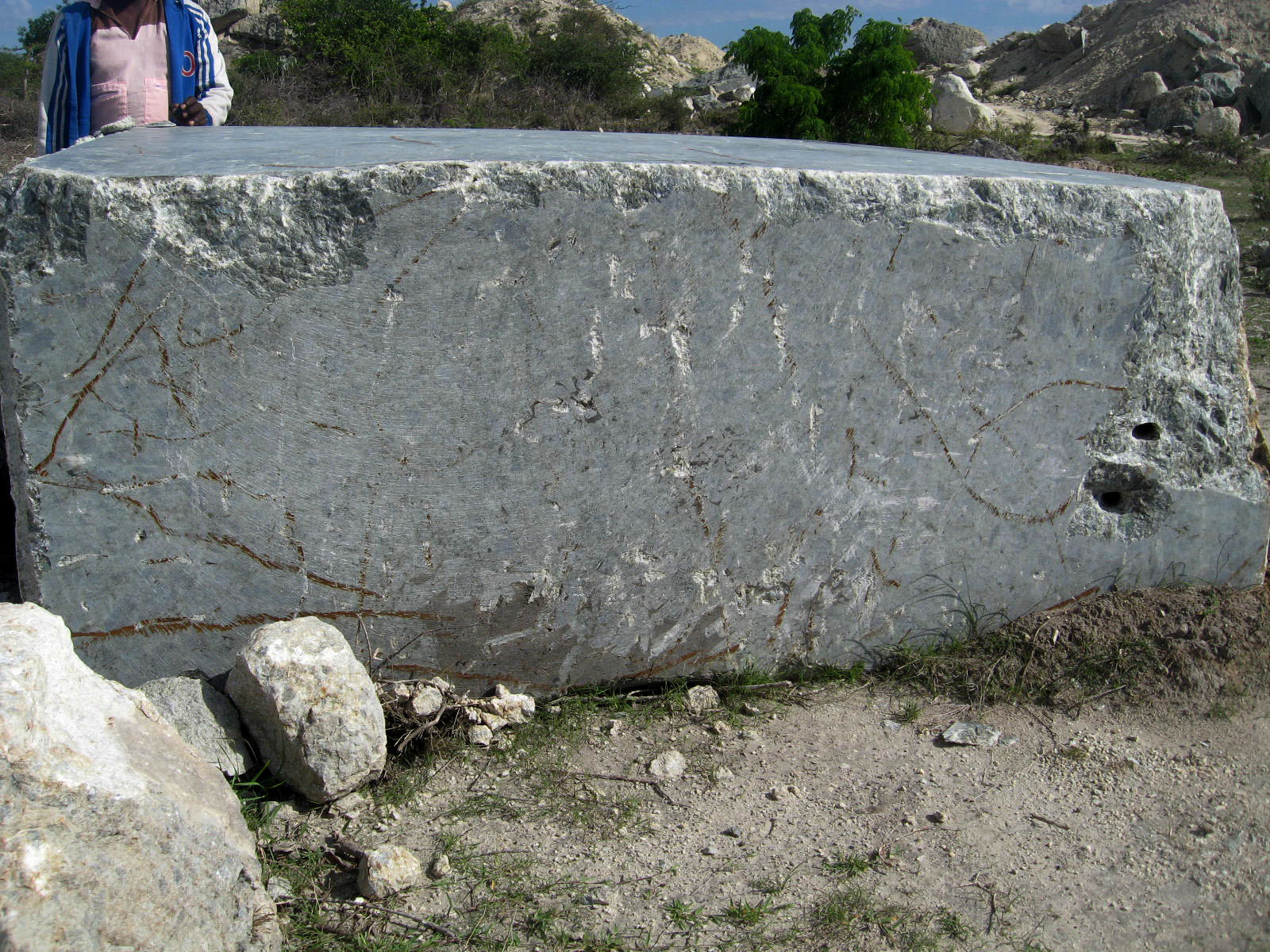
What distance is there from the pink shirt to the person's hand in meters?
0.05

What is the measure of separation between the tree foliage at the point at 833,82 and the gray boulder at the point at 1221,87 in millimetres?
7004

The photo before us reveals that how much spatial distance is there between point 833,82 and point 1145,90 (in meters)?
8.08

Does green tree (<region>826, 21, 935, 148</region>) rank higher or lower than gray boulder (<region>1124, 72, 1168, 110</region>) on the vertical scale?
lower

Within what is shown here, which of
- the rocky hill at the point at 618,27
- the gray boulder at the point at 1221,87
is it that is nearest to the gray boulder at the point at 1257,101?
the gray boulder at the point at 1221,87

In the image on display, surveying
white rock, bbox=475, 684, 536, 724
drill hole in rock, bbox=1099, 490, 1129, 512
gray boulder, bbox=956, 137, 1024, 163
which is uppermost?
gray boulder, bbox=956, 137, 1024, 163

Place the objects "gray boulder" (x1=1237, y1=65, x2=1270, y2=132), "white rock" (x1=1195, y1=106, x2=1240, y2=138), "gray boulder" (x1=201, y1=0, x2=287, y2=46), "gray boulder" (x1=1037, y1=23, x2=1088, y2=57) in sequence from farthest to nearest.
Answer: "gray boulder" (x1=1037, y1=23, x2=1088, y2=57) < "gray boulder" (x1=201, y1=0, x2=287, y2=46) < "gray boulder" (x1=1237, y1=65, x2=1270, y2=132) < "white rock" (x1=1195, y1=106, x2=1240, y2=138)

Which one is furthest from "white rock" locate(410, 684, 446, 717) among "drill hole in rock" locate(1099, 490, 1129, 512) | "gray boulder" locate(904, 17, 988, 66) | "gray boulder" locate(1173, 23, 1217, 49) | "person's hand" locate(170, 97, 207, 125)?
"gray boulder" locate(904, 17, 988, 66)

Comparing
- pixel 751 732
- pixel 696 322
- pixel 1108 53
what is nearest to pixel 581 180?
pixel 696 322

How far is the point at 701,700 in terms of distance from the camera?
229 centimetres

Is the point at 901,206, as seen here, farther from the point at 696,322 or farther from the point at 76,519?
the point at 76,519

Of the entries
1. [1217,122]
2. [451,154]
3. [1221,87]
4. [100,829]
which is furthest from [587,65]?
[100,829]

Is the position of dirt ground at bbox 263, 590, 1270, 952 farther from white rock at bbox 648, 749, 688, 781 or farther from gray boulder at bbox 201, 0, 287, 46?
gray boulder at bbox 201, 0, 287, 46

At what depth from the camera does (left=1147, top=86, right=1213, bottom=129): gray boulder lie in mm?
13125

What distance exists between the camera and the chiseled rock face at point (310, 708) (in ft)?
6.03
